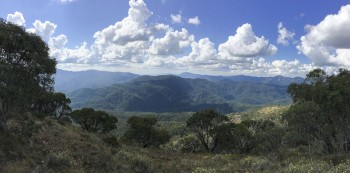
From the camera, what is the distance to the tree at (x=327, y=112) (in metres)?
33.9

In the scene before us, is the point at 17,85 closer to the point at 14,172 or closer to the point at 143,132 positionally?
the point at 14,172

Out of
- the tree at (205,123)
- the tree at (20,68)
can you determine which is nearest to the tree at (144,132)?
the tree at (205,123)

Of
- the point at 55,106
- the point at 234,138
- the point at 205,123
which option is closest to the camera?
the point at 205,123

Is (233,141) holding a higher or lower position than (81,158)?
lower

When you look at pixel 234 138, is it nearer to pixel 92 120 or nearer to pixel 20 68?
pixel 92 120

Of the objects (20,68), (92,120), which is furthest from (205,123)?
(20,68)

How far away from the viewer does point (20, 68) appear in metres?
22.9

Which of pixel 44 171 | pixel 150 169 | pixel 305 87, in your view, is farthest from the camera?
pixel 305 87

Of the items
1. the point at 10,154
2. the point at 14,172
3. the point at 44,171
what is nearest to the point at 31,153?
the point at 10,154

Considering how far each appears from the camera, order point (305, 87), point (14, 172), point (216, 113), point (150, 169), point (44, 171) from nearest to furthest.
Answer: point (14, 172) → point (44, 171) → point (150, 169) → point (305, 87) → point (216, 113)

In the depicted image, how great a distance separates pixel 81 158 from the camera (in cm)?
2556

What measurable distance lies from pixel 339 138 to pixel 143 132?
148 ft

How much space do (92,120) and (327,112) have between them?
158 feet

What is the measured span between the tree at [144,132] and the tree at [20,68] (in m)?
48.4
